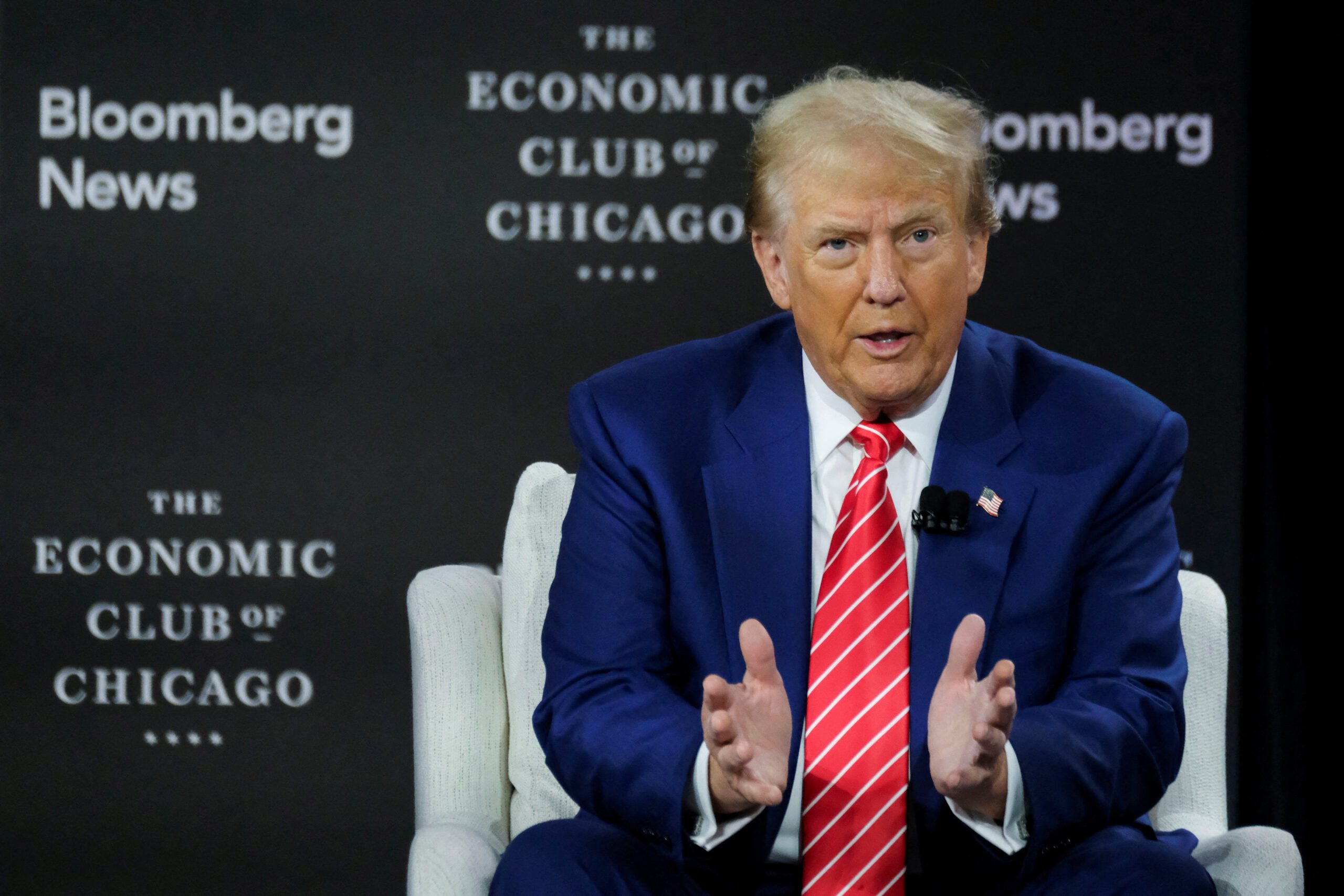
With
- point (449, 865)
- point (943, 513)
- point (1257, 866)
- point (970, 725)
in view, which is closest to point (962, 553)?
point (943, 513)

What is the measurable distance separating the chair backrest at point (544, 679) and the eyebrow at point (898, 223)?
0.67 meters

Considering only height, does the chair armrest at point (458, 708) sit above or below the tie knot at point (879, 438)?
below

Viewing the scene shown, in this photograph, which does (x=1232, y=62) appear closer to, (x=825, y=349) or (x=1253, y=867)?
(x=825, y=349)

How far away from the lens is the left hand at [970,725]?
1.48 m

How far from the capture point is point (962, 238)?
1865 mm

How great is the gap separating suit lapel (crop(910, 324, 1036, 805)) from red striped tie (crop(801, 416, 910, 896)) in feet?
0.07

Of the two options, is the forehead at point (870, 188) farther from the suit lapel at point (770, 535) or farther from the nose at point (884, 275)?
the suit lapel at point (770, 535)

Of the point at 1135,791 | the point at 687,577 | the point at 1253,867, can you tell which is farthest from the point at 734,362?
the point at 1253,867

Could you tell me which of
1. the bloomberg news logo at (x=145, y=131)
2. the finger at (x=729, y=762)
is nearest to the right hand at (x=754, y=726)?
the finger at (x=729, y=762)

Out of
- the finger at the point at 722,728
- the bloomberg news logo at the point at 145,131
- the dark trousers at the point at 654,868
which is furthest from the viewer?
the bloomberg news logo at the point at 145,131

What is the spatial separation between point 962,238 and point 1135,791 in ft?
2.41

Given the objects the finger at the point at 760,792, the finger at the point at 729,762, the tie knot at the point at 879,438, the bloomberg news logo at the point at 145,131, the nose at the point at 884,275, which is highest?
the bloomberg news logo at the point at 145,131

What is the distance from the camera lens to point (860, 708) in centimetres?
176

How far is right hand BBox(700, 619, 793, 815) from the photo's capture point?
148 cm
